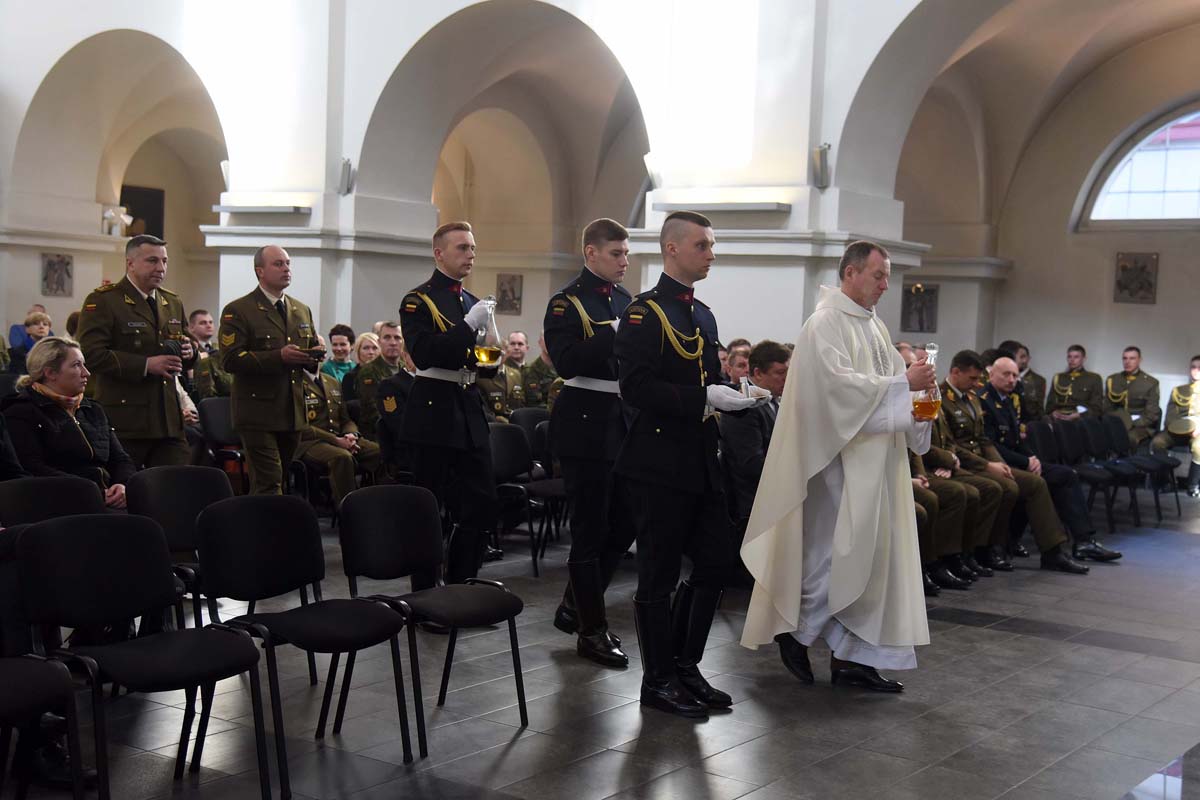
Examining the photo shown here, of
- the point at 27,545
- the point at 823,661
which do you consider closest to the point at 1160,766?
the point at 823,661

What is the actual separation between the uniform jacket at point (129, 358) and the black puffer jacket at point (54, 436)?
55 cm

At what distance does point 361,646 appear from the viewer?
412cm

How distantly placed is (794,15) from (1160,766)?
252 inches

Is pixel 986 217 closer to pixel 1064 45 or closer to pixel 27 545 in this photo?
pixel 1064 45

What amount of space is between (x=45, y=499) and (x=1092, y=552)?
22.0 ft

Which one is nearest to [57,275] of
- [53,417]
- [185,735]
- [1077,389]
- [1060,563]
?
[53,417]

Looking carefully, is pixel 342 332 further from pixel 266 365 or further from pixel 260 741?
pixel 260 741

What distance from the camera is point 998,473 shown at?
821 centimetres

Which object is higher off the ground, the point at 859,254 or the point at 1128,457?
the point at 859,254

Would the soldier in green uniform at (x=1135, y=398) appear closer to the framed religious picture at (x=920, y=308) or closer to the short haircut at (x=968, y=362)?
the framed religious picture at (x=920, y=308)

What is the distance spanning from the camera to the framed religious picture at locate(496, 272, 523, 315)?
17266mm

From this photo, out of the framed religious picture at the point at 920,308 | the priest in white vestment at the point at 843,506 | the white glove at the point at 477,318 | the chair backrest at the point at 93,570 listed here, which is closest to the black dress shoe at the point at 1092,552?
the priest in white vestment at the point at 843,506

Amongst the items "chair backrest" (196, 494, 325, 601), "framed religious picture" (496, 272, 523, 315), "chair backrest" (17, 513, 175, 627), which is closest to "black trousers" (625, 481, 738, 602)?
"chair backrest" (196, 494, 325, 601)

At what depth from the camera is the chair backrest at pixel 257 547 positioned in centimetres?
434
